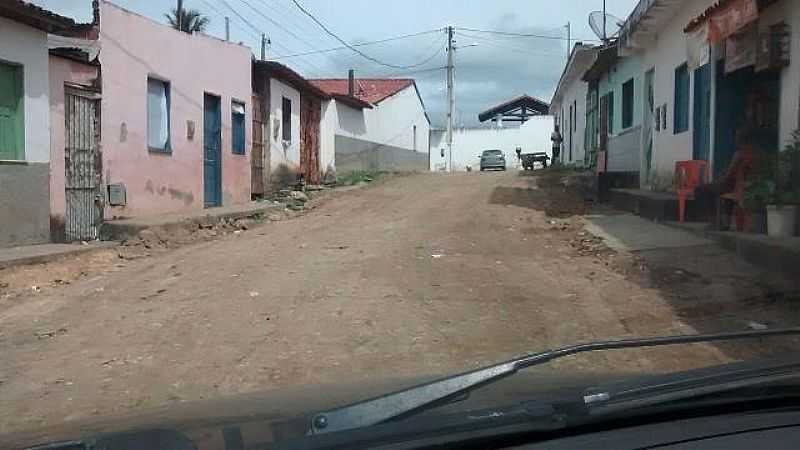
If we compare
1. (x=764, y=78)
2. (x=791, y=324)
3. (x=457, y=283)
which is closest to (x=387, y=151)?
(x=764, y=78)

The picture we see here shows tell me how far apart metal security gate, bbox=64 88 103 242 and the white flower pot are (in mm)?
8940

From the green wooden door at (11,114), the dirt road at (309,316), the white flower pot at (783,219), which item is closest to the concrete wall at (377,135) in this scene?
the dirt road at (309,316)

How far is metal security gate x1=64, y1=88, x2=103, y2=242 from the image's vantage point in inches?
459

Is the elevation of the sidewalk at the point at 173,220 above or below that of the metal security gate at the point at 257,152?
below

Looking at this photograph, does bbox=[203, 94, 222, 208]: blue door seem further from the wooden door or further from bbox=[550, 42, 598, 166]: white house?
bbox=[550, 42, 598, 166]: white house

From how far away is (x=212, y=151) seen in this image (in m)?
16.9

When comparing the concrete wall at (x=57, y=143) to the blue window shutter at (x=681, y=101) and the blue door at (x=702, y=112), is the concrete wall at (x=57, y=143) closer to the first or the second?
the blue door at (x=702, y=112)

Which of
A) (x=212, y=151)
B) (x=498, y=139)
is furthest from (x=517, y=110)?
(x=212, y=151)

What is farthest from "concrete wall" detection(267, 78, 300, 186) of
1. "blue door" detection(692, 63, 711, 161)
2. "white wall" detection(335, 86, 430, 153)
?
"blue door" detection(692, 63, 711, 161)

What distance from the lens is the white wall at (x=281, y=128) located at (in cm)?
2049

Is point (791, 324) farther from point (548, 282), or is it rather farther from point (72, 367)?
point (72, 367)

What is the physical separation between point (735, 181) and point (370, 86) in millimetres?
32103

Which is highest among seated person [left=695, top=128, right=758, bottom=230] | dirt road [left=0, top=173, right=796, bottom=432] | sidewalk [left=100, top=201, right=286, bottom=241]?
seated person [left=695, top=128, right=758, bottom=230]

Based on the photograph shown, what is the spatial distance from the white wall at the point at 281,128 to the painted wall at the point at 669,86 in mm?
8961
